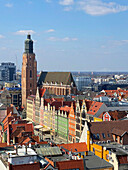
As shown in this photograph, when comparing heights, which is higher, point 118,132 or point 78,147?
point 118,132

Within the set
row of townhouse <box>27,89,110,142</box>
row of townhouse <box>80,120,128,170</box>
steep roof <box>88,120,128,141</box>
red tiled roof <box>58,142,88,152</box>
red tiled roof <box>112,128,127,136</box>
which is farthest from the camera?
row of townhouse <box>27,89,110,142</box>

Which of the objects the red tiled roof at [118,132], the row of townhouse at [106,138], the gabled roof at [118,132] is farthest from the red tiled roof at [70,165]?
the red tiled roof at [118,132]

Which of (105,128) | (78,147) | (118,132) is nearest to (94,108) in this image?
(105,128)

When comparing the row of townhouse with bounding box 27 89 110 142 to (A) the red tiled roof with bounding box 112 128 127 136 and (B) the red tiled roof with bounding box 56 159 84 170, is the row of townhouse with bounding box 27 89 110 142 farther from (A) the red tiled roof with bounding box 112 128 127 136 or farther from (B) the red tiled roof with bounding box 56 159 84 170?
(B) the red tiled roof with bounding box 56 159 84 170

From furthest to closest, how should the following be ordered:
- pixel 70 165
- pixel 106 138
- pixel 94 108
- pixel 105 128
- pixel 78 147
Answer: pixel 94 108 → pixel 105 128 → pixel 106 138 → pixel 78 147 → pixel 70 165

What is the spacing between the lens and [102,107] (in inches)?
4112

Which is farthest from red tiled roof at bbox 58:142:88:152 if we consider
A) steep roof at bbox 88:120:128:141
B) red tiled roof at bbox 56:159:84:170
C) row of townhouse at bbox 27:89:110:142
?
row of townhouse at bbox 27:89:110:142

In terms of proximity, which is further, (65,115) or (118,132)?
(65,115)

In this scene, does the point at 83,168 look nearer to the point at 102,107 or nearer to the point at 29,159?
the point at 29,159

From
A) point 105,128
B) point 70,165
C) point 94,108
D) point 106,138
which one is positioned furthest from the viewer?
point 94,108

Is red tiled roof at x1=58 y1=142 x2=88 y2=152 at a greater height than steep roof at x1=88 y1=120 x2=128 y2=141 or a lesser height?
lesser

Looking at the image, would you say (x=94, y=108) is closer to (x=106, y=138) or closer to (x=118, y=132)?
(x=106, y=138)

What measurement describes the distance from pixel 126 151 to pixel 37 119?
110055 millimetres

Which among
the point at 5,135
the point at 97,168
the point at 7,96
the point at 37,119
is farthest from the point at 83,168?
the point at 7,96
